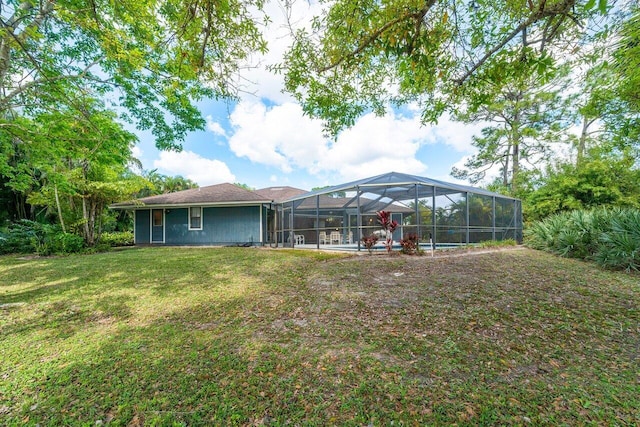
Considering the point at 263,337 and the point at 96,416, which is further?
the point at 263,337

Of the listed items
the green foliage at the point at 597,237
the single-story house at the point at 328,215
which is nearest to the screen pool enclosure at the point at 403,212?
the single-story house at the point at 328,215

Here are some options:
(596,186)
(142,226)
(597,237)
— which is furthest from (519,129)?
(142,226)

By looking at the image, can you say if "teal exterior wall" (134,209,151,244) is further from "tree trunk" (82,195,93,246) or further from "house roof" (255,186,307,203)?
"house roof" (255,186,307,203)

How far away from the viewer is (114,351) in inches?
125

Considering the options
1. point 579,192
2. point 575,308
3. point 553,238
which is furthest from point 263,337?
point 579,192

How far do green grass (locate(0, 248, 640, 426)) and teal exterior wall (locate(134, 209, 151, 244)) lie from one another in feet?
33.3

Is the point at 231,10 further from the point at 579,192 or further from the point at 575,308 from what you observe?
the point at 579,192

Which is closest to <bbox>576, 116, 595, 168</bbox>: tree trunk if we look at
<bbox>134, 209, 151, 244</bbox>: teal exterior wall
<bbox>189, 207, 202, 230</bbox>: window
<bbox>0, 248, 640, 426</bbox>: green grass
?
<bbox>0, 248, 640, 426</bbox>: green grass

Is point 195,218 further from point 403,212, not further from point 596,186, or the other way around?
point 596,186

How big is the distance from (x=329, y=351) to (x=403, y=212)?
1240 cm

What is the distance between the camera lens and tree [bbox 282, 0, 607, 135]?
3367 millimetres

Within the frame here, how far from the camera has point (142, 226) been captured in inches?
619

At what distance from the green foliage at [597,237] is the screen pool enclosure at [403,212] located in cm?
234

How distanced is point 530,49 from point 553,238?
877 centimetres
